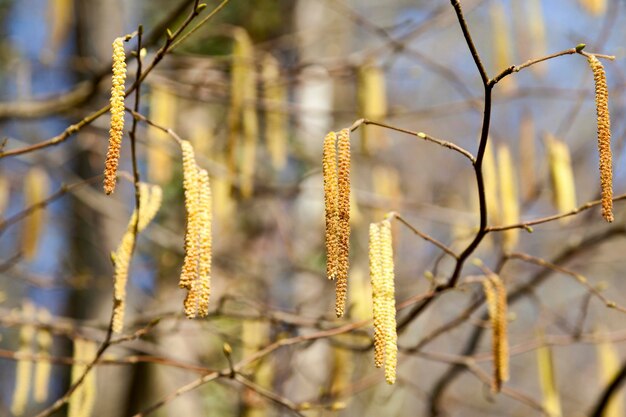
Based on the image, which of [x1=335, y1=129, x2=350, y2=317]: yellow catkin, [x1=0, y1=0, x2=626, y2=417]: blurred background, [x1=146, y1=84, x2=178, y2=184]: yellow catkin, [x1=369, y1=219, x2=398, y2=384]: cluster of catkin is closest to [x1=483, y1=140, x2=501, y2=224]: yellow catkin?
[x1=0, y1=0, x2=626, y2=417]: blurred background

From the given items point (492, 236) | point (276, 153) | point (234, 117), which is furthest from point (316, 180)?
point (234, 117)

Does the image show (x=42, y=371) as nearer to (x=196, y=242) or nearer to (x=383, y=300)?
(x=196, y=242)

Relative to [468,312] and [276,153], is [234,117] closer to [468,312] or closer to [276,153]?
[276,153]

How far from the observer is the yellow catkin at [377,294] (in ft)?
3.13

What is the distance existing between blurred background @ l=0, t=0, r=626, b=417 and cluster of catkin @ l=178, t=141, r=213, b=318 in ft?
1.30

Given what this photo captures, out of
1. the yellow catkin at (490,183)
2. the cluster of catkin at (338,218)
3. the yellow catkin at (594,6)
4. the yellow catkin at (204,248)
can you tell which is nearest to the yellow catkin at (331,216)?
the cluster of catkin at (338,218)

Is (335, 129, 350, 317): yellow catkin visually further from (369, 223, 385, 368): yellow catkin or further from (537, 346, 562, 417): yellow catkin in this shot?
(537, 346, 562, 417): yellow catkin

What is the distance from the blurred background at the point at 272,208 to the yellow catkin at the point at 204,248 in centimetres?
40

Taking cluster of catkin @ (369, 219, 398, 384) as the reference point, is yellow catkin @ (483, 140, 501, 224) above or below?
above

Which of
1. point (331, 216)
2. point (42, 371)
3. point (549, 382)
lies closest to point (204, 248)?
point (331, 216)

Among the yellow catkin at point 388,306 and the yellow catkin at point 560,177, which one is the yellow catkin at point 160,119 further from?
the yellow catkin at point 388,306

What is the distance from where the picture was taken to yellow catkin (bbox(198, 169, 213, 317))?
97 centimetres

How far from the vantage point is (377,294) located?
101 cm

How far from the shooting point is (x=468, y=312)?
1650 mm
